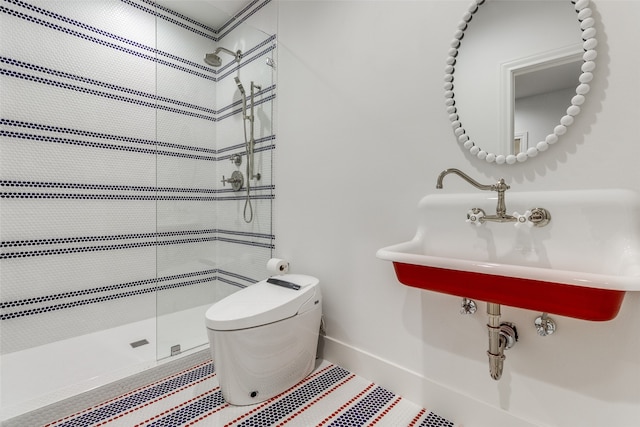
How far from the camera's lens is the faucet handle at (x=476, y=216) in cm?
115

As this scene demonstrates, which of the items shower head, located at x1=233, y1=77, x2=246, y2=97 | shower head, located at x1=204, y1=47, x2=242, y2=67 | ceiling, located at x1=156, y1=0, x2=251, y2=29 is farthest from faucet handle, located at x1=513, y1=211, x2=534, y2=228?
ceiling, located at x1=156, y1=0, x2=251, y2=29

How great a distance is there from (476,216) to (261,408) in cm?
119

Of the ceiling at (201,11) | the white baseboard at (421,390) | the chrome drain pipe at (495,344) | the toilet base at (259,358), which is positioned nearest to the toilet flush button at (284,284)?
the toilet base at (259,358)

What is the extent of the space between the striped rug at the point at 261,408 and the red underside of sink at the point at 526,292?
2.13 feet

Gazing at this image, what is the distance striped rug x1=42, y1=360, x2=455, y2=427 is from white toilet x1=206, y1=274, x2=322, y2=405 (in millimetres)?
69

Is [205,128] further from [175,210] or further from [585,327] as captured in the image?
[585,327]

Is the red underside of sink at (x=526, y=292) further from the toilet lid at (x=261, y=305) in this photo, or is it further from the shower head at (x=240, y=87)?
the shower head at (x=240, y=87)

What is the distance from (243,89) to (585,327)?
215 cm

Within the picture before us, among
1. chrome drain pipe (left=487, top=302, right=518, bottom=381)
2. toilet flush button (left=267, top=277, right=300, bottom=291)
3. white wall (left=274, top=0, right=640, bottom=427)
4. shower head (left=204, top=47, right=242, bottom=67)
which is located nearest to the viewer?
white wall (left=274, top=0, right=640, bottom=427)

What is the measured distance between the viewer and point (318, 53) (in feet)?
6.02

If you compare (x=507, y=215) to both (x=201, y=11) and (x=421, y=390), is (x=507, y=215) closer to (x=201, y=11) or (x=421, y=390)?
(x=421, y=390)

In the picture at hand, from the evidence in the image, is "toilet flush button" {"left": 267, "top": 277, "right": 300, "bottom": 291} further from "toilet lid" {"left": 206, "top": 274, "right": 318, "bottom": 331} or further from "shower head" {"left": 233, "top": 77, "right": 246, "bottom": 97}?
"shower head" {"left": 233, "top": 77, "right": 246, "bottom": 97}

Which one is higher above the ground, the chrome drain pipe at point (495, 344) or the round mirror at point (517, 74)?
the round mirror at point (517, 74)

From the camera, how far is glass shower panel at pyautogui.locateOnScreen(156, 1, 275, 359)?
6.35 feet
